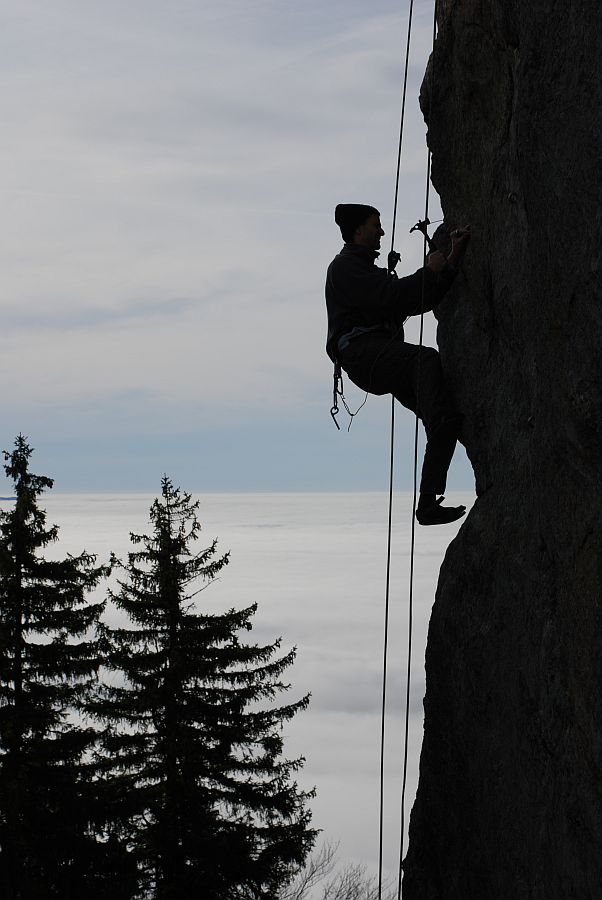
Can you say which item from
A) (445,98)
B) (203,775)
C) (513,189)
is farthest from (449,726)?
(203,775)

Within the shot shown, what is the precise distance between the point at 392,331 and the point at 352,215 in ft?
2.79

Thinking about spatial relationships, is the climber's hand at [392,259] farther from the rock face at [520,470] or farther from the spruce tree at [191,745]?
the spruce tree at [191,745]

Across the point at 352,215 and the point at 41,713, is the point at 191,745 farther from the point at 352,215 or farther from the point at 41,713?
the point at 352,215

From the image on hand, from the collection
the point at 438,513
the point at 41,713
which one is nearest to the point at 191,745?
the point at 41,713

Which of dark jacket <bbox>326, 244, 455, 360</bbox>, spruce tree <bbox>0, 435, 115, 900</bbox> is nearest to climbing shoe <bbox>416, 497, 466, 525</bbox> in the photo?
dark jacket <bbox>326, 244, 455, 360</bbox>

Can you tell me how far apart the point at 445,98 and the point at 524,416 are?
2.42 metres

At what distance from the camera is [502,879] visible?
610 centimetres

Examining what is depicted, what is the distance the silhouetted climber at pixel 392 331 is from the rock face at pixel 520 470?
0.53 ft

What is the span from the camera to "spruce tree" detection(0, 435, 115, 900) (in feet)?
62.0

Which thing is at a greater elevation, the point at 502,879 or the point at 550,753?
the point at 550,753

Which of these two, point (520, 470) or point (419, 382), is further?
point (419, 382)

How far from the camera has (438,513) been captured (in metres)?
6.89

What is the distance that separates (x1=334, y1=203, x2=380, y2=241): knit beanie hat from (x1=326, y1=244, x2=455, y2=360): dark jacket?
13 cm

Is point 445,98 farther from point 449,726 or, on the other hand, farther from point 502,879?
point 502,879
